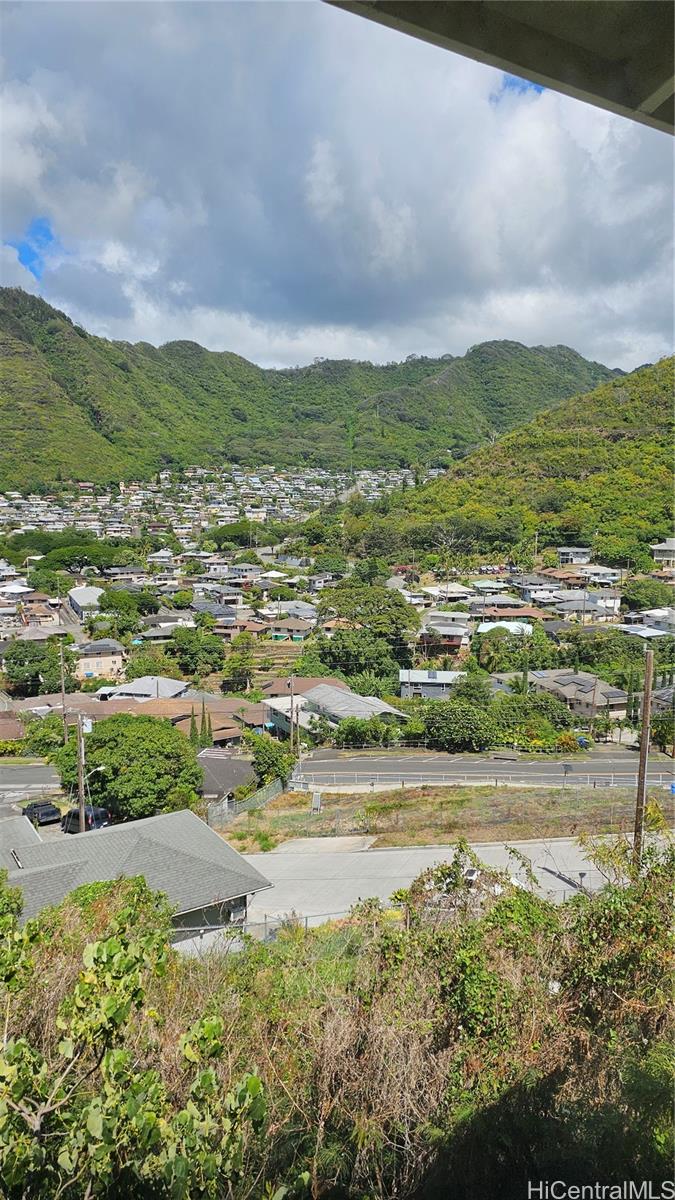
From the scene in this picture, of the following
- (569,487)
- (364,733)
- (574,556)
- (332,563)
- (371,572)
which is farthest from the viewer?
(569,487)

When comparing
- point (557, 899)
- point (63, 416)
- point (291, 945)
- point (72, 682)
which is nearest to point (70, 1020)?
point (291, 945)

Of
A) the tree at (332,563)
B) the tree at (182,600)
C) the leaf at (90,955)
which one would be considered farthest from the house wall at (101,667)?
the leaf at (90,955)

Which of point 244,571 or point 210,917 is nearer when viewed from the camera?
point 210,917

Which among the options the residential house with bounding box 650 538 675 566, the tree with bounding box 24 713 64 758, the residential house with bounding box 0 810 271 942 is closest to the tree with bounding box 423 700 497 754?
the tree with bounding box 24 713 64 758

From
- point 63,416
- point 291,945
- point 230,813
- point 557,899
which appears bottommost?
point 230,813

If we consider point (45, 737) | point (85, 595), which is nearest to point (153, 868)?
point (45, 737)

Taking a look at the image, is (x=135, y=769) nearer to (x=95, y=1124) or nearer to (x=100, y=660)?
(x=95, y=1124)

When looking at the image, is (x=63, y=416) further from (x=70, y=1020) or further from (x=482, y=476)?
(x=70, y=1020)
